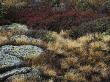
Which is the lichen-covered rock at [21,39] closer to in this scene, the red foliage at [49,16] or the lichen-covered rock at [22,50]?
the lichen-covered rock at [22,50]

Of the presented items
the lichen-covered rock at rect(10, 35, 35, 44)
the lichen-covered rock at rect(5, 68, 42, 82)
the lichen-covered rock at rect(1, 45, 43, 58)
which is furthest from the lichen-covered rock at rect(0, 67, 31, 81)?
the lichen-covered rock at rect(10, 35, 35, 44)

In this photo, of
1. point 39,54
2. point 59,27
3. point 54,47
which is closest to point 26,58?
point 39,54

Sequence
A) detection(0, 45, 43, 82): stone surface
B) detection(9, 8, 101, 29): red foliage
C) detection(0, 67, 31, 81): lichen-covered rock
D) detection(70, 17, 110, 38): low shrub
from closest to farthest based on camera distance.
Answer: detection(0, 67, 31, 81): lichen-covered rock → detection(0, 45, 43, 82): stone surface → detection(70, 17, 110, 38): low shrub → detection(9, 8, 101, 29): red foliage

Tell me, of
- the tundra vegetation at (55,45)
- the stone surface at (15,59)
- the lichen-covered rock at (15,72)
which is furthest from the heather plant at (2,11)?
the lichen-covered rock at (15,72)

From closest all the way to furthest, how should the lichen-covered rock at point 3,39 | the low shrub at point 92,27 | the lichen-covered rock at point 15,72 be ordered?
the lichen-covered rock at point 15,72
the lichen-covered rock at point 3,39
the low shrub at point 92,27

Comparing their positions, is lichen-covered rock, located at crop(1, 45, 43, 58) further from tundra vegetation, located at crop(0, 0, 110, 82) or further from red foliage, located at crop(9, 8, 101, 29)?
red foliage, located at crop(9, 8, 101, 29)

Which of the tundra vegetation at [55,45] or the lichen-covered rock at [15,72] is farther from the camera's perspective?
the tundra vegetation at [55,45]

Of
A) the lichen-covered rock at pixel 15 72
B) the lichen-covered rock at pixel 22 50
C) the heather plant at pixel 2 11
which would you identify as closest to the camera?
the lichen-covered rock at pixel 15 72

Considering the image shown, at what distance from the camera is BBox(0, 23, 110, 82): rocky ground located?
46.0ft

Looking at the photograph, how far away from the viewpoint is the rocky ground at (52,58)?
14.0 metres

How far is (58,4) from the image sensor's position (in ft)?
83.9

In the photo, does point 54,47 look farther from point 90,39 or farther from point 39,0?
point 39,0

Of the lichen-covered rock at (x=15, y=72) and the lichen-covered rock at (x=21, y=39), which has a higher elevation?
the lichen-covered rock at (x=21, y=39)

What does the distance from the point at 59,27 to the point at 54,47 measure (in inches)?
189
